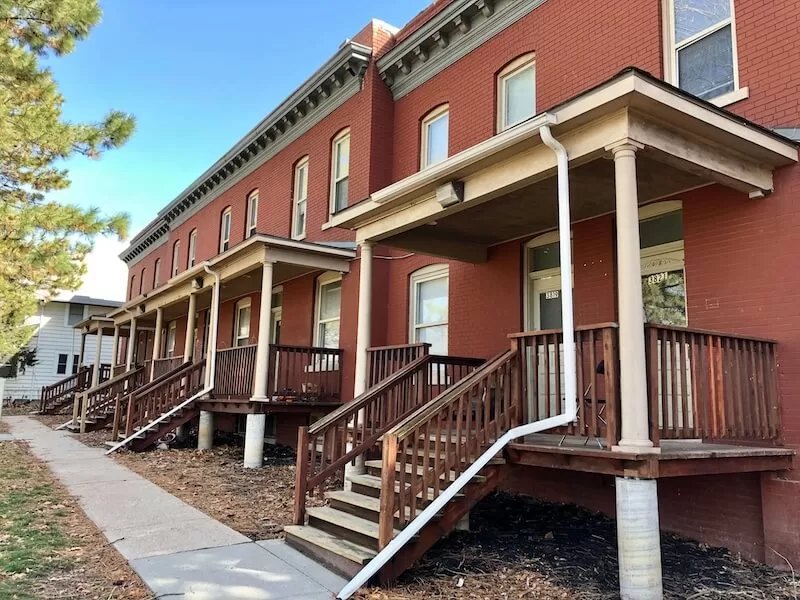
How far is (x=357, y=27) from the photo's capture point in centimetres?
1355

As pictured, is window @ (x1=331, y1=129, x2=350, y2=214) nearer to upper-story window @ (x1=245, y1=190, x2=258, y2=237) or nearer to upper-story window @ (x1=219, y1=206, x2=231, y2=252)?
upper-story window @ (x1=245, y1=190, x2=258, y2=237)

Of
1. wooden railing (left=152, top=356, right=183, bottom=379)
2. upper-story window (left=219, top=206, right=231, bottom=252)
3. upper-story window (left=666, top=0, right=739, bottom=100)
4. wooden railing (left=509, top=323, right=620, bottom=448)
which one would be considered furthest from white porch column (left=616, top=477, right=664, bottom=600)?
upper-story window (left=219, top=206, right=231, bottom=252)

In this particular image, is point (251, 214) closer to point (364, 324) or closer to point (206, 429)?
point (206, 429)

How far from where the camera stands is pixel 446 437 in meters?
5.55

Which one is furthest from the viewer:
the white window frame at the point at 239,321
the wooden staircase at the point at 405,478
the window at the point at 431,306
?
the white window frame at the point at 239,321

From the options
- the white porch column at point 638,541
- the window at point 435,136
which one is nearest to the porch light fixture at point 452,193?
the white porch column at point 638,541

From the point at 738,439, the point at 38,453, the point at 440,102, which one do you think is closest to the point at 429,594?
the point at 738,439

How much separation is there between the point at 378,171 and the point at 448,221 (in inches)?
176

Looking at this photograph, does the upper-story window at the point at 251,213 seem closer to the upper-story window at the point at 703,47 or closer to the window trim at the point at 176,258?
the window trim at the point at 176,258

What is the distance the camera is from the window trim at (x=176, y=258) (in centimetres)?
2259

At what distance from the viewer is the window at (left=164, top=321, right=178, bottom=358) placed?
23008 millimetres

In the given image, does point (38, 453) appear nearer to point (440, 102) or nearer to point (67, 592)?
point (67, 592)

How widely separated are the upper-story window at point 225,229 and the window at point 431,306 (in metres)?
9.24

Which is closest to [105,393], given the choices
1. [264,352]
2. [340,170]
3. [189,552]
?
[264,352]
